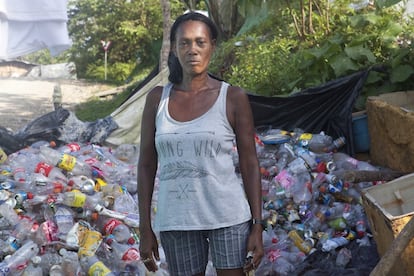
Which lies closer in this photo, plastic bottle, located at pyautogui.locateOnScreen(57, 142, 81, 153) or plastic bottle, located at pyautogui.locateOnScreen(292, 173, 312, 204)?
plastic bottle, located at pyautogui.locateOnScreen(292, 173, 312, 204)

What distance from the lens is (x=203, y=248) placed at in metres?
2.37

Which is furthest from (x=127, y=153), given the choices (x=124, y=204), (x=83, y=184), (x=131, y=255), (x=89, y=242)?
(x=131, y=255)

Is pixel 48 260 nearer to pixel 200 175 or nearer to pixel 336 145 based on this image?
pixel 200 175

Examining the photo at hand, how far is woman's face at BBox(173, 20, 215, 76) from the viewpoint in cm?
234

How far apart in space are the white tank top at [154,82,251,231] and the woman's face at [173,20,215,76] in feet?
0.52

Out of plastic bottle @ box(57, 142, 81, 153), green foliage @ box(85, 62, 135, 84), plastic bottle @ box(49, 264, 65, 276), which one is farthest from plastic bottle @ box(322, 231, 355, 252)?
green foliage @ box(85, 62, 135, 84)

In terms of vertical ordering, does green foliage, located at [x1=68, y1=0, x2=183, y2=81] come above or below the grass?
above

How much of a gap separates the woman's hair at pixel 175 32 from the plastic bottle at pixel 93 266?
2.09 metres

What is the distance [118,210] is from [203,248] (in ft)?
9.31

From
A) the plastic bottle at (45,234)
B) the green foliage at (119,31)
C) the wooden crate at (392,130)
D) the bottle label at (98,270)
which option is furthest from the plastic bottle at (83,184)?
the green foliage at (119,31)

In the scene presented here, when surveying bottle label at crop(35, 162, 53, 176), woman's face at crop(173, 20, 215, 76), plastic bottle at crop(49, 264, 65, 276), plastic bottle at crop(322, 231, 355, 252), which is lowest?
plastic bottle at crop(49, 264, 65, 276)

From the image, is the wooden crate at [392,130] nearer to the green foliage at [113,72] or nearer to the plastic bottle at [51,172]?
the plastic bottle at [51,172]

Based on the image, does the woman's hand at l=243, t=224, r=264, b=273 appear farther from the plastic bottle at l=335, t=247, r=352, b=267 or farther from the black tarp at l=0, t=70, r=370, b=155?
the black tarp at l=0, t=70, r=370, b=155

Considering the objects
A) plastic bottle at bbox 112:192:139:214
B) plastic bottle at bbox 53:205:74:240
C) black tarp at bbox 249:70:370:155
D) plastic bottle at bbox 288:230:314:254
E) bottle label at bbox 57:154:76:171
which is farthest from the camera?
black tarp at bbox 249:70:370:155
